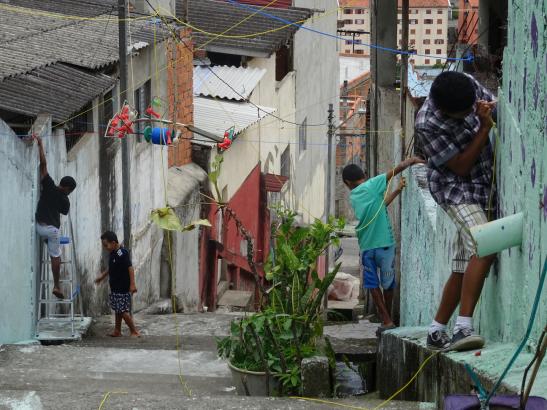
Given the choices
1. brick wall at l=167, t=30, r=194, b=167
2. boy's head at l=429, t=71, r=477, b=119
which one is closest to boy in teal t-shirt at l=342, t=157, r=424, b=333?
boy's head at l=429, t=71, r=477, b=119

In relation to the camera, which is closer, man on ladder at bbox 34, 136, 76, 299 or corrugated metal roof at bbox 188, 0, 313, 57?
man on ladder at bbox 34, 136, 76, 299

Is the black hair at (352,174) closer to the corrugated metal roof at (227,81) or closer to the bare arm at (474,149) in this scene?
the bare arm at (474,149)

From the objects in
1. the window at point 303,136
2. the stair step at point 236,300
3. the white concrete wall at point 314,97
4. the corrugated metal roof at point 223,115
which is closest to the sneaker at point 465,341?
the corrugated metal roof at point 223,115

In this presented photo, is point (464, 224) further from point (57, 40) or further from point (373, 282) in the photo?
point (57, 40)

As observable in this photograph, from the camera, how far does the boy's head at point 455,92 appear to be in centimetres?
539

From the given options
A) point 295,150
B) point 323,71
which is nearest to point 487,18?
point 295,150

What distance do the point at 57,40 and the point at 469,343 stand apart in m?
→ 9.93

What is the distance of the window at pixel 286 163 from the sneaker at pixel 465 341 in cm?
2024

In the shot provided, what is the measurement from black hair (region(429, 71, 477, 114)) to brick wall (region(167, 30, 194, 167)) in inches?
464

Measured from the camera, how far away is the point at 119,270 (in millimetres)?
11711

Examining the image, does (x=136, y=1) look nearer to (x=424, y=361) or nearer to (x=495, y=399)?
(x=424, y=361)

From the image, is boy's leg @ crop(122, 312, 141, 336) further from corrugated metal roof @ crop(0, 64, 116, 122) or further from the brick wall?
the brick wall

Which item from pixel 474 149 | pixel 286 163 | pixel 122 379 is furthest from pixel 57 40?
pixel 286 163

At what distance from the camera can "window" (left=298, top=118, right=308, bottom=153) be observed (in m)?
28.0
